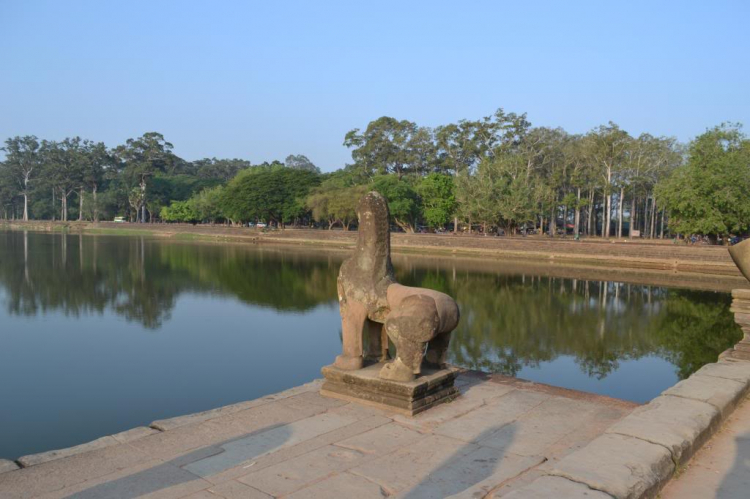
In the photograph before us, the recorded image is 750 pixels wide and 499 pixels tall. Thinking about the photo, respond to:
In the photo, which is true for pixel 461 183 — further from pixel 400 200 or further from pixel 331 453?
pixel 331 453

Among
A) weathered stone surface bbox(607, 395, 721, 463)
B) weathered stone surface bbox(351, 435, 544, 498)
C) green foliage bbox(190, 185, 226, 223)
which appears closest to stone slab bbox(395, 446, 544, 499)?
weathered stone surface bbox(351, 435, 544, 498)

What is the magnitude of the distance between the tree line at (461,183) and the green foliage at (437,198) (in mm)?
123

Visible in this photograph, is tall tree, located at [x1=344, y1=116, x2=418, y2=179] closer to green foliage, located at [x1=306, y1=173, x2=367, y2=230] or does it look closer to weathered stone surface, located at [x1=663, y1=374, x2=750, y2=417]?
green foliage, located at [x1=306, y1=173, x2=367, y2=230]

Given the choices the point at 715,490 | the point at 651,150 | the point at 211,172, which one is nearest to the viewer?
the point at 715,490

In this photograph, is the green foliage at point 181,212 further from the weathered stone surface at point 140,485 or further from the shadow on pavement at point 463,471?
the shadow on pavement at point 463,471

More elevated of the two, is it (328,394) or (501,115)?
(501,115)

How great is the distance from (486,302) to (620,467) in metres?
16.0

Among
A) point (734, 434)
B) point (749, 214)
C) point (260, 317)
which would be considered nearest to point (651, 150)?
point (749, 214)

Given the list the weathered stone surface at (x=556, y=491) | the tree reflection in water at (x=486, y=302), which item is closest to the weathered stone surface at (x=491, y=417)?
the weathered stone surface at (x=556, y=491)

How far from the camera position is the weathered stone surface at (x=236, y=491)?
146 inches

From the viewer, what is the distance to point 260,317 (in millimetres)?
15914

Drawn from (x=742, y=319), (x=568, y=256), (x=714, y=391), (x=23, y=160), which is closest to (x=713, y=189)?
(x=568, y=256)

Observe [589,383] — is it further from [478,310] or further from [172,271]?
[172,271]

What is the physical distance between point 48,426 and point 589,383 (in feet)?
28.5
